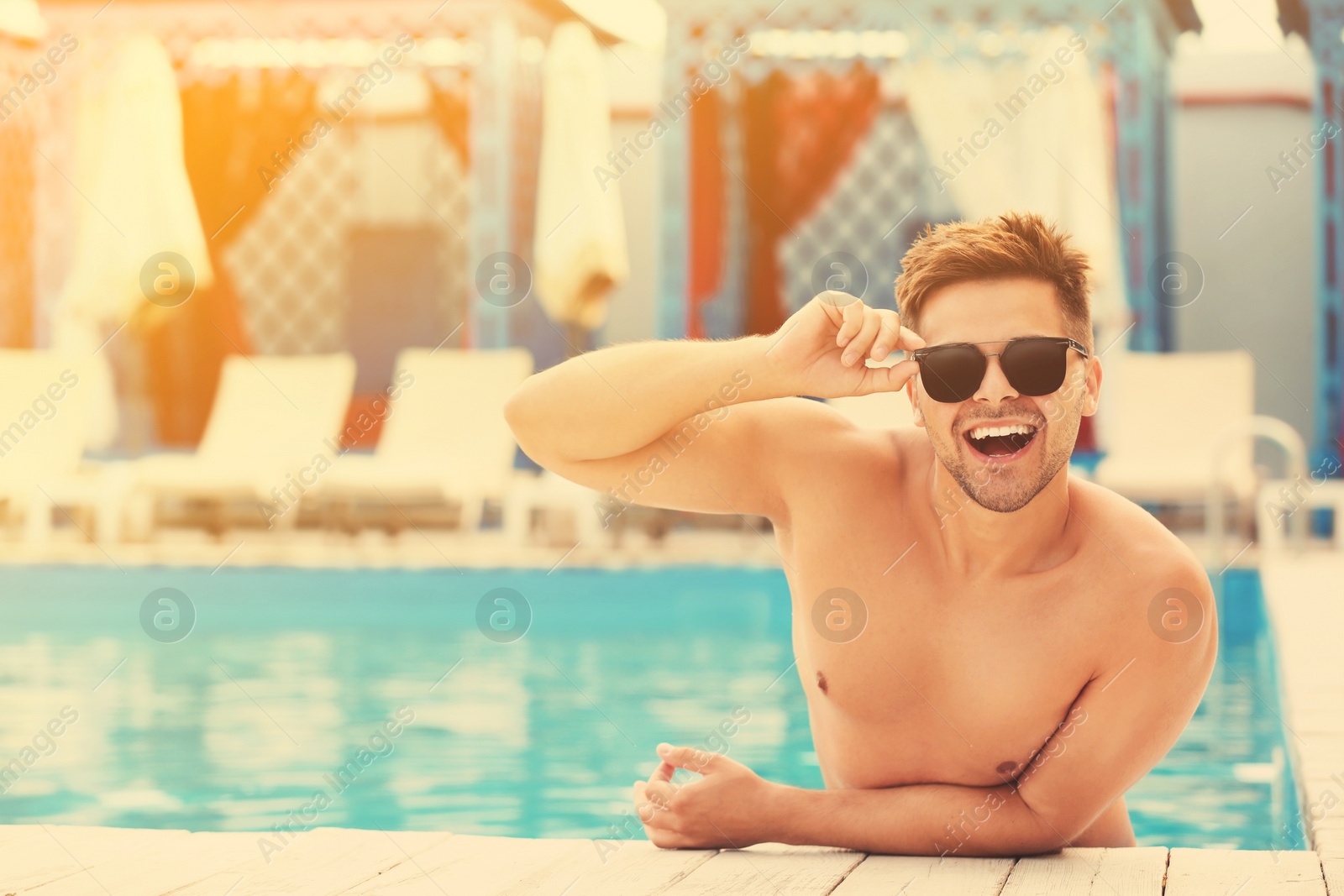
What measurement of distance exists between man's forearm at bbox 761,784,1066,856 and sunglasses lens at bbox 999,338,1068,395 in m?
0.58

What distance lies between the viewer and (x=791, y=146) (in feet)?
38.2

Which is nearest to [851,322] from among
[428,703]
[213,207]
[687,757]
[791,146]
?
[687,757]

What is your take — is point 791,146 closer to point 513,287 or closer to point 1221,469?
point 513,287

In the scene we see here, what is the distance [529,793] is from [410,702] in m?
1.32

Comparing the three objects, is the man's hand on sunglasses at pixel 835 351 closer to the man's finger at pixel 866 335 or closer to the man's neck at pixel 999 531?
the man's finger at pixel 866 335

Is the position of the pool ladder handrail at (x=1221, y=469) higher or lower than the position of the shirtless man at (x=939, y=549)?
lower

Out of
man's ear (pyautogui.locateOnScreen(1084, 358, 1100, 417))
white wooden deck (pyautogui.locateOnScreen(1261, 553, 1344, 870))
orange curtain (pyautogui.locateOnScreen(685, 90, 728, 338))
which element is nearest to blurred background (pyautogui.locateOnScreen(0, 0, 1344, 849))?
orange curtain (pyautogui.locateOnScreen(685, 90, 728, 338))

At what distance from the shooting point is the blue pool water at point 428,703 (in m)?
3.75

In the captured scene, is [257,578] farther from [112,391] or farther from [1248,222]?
[1248,222]

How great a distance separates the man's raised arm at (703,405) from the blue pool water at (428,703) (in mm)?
1582

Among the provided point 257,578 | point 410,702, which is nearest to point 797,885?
point 410,702

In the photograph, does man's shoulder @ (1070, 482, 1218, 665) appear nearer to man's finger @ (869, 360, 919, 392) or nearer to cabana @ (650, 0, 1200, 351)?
man's finger @ (869, 360, 919, 392)

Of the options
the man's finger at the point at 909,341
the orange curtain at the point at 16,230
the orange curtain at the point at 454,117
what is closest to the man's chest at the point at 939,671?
the man's finger at the point at 909,341

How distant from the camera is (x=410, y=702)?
199 inches
